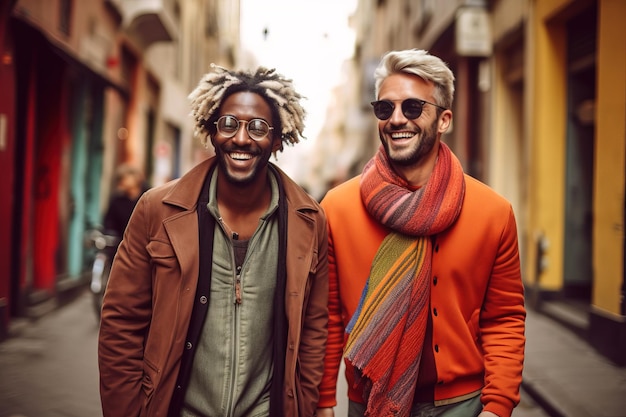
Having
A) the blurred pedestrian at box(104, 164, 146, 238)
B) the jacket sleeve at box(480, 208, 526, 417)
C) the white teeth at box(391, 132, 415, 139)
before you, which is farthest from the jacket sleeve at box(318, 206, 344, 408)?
the blurred pedestrian at box(104, 164, 146, 238)

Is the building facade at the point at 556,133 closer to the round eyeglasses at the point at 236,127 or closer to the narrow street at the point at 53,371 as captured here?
the narrow street at the point at 53,371

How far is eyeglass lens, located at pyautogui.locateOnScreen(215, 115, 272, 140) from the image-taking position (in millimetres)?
2775

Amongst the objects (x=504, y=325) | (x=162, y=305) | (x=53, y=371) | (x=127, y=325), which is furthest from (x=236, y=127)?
(x=53, y=371)

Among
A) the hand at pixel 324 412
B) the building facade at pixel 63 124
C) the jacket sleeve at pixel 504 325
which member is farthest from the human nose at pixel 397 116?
the building facade at pixel 63 124

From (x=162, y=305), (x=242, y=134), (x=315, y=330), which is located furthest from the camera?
(x=315, y=330)

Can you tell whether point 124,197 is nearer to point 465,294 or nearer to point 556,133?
point 556,133

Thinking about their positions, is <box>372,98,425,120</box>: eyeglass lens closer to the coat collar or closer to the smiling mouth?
the coat collar

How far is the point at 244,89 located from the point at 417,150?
75 centimetres

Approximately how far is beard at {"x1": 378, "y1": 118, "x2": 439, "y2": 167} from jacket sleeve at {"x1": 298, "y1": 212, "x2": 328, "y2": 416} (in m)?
0.39

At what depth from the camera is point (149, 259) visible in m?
2.68

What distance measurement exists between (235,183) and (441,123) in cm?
92

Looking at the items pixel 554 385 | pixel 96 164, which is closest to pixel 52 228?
pixel 96 164

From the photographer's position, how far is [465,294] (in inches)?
112

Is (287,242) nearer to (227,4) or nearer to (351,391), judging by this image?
(351,391)
